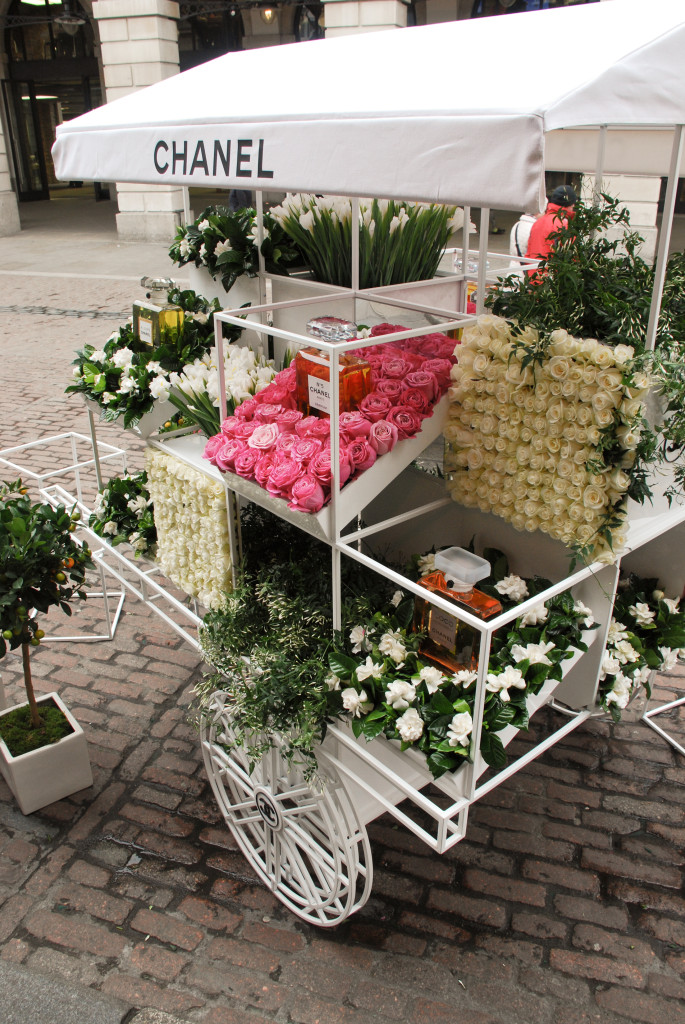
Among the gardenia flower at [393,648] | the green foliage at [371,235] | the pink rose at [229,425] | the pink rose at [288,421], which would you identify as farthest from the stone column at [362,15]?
the gardenia flower at [393,648]

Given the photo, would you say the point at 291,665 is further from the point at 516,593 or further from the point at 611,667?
the point at 611,667

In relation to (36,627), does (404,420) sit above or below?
above

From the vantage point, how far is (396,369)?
2635mm

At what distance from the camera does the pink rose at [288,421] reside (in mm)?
2588

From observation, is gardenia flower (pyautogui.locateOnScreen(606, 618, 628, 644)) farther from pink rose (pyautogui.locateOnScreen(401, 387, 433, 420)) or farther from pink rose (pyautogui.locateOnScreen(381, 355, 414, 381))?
pink rose (pyautogui.locateOnScreen(381, 355, 414, 381))

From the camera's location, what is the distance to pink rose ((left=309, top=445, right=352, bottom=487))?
2295 mm

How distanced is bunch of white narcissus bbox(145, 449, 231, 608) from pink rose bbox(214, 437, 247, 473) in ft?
0.87

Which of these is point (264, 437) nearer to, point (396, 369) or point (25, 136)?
point (396, 369)

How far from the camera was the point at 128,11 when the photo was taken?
15.0m

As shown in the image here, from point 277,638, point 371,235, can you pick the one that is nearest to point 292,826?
point 277,638

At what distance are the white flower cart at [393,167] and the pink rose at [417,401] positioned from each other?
71 millimetres

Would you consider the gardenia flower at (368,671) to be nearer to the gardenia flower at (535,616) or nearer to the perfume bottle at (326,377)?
the gardenia flower at (535,616)

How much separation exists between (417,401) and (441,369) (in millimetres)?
204

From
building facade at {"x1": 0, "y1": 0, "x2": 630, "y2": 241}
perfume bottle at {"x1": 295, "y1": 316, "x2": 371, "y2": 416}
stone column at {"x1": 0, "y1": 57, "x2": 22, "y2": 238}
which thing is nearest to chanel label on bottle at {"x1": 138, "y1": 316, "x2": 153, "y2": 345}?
perfume bottle at {"x1": 295, "y1": 316, "x2": 371, "y2": 416}
